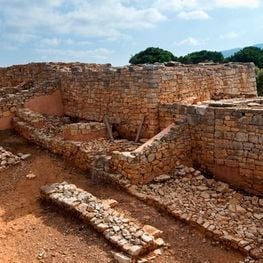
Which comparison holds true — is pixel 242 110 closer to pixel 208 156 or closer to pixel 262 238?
pixel 208 156

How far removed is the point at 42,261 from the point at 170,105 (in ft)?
17.6

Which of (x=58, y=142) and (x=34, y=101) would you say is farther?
(x=34, y=101)

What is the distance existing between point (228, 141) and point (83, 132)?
4.41 m

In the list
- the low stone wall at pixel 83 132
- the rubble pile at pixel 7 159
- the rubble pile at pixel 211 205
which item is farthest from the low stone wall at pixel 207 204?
the rubble pile at pixel 7 159

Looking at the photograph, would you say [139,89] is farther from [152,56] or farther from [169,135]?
[152,56]

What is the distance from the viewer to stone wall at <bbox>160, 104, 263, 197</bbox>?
9148 mm

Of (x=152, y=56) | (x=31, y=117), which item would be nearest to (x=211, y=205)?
(x=31, y=117)

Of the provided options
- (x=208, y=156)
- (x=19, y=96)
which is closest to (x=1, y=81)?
(x=19, y=96)

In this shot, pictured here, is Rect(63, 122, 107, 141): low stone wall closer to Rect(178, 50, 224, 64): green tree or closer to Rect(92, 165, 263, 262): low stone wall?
Rect(92, 165, 263, 262): low stone wall

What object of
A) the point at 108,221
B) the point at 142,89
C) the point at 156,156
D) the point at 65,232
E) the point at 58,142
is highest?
the point at 142,89

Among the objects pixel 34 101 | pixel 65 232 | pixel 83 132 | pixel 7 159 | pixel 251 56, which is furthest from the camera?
pixel 251 56

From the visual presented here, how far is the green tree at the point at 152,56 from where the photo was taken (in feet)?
113

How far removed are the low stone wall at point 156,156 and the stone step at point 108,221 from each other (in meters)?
1.28

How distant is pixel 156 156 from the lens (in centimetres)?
992
